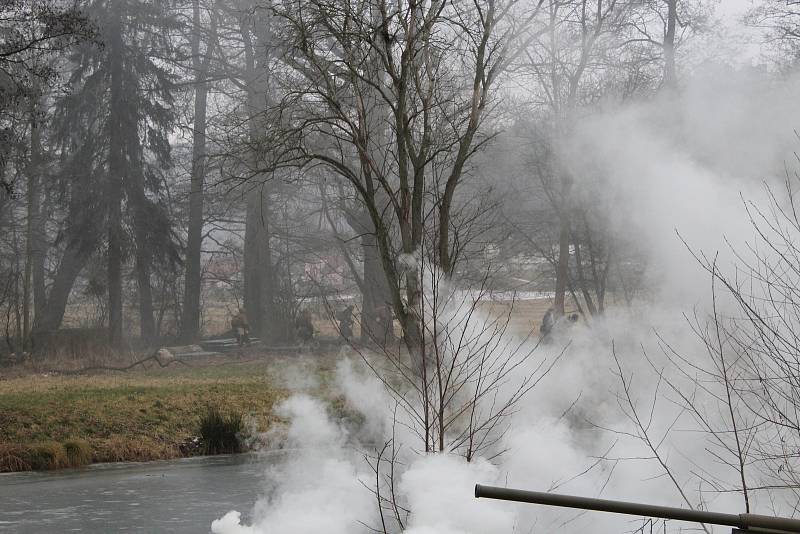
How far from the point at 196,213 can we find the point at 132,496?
22597mm

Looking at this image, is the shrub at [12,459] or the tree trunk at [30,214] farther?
the tree trunk at [30,214]

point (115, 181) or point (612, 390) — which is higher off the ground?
point (115, 181)

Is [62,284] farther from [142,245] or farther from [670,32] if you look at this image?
[670,32]

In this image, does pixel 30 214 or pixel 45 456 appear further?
pixel 30 214

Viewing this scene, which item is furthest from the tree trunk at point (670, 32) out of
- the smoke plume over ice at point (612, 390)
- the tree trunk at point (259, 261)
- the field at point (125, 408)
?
the field at point (125, 408)

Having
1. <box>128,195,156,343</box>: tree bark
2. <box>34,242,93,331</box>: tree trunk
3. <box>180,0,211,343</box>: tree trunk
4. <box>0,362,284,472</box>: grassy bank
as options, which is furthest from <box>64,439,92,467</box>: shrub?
<box>180,0,211,343</box>: tree trunk

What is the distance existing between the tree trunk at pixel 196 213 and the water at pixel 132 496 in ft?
56.2

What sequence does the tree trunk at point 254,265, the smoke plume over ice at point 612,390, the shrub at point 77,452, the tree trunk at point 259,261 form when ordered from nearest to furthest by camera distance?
the smoke plume over ice at point 612,390, the shrub at point 77,452, the tree trunk at point 259,261, the tree trunk at point 254,265

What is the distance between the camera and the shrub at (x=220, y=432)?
57.7 feet

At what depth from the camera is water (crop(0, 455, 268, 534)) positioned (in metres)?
12.3

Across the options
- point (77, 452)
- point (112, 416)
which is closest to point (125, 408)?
point (112, 416)

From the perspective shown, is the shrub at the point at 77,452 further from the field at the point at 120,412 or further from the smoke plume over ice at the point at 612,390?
the smoke plume over ice at the point at 612,390

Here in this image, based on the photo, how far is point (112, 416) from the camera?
699 inches

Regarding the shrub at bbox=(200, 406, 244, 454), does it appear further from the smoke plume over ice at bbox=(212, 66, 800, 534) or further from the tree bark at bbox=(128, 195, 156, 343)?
the tree bark at bbox=(128, 195, 156, 343)
